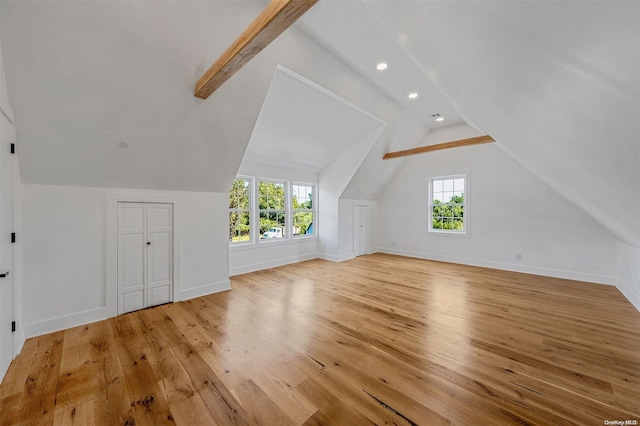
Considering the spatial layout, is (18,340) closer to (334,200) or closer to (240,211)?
(240,211)

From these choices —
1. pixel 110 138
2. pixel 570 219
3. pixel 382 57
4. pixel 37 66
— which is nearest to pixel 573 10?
pixel 382 57

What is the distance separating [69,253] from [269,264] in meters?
3.26

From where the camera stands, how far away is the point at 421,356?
2.15 meters

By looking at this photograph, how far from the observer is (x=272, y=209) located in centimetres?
555

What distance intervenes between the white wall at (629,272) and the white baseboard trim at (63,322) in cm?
691

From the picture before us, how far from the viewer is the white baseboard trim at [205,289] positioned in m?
3.60

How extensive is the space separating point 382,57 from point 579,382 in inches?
154

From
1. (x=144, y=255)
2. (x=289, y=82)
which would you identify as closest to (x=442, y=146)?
(x=289, y=82)

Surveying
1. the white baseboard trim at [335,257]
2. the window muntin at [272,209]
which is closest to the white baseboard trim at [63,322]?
the window muntin at [272,209]

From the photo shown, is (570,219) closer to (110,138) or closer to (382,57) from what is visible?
(382,57)

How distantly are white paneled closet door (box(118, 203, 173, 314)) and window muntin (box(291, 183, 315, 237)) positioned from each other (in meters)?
2.98

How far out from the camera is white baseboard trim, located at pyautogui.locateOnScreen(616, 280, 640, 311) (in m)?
3.22

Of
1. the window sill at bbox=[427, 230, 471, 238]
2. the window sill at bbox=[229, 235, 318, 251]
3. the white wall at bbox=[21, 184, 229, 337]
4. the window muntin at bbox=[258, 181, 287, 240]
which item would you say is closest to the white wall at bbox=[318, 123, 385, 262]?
the window sill at bbox=[229, 235, 318, 251]

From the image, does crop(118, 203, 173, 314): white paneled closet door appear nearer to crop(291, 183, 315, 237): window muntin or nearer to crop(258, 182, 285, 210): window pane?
crop(258, 182, 285, 210): window pane
